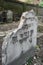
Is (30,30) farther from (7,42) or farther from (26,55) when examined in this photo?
(7,42)

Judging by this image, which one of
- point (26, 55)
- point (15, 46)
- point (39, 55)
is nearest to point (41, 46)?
point (39, 55)

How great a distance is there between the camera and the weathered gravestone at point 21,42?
185 inches

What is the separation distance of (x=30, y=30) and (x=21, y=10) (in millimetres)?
4478

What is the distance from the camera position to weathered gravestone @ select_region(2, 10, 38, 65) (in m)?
4.70

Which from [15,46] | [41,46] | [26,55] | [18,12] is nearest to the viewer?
[15,46]

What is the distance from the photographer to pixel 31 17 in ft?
17.8

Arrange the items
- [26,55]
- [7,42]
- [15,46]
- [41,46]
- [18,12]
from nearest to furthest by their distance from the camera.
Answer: [7,42] → [15,46] → [26,55] → [41,46] → [18,12]

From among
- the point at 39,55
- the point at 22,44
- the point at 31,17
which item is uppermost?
the point at 31,17

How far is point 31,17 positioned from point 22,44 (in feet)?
1.80

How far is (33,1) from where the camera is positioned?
10.2 metres

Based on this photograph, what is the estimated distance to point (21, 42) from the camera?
17.1 ft

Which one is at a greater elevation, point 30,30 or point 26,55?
point 30,30

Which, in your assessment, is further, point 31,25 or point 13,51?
point 31,25

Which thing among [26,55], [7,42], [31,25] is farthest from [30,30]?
[7,42]
